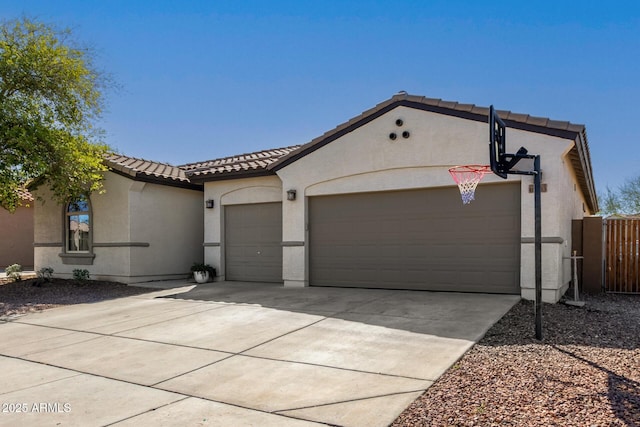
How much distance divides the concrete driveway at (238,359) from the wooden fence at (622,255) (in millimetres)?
4123

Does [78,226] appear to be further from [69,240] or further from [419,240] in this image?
[419,240]

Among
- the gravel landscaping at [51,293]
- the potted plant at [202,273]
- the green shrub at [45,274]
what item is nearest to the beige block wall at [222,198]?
the potted plant at [202,273]

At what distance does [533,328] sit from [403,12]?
29.4ft

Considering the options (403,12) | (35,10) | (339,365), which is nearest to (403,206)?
(403,12)

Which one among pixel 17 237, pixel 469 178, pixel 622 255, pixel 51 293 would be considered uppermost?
pixel 469 178

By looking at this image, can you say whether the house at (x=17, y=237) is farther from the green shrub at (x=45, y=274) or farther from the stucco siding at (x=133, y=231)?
the green shrub at (x=45, y=274)

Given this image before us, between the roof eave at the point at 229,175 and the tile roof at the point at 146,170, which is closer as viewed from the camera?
the roof eave at the point at 229,175

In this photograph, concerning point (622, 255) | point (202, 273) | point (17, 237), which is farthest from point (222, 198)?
point (17, 237)

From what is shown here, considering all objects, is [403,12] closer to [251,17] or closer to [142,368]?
[251,17]

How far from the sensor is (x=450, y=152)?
33.0 feet

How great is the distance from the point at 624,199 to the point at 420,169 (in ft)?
97.3

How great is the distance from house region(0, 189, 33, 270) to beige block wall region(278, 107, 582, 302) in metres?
17.0

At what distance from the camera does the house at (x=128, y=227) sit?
13547mm

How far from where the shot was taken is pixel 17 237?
2230cm
